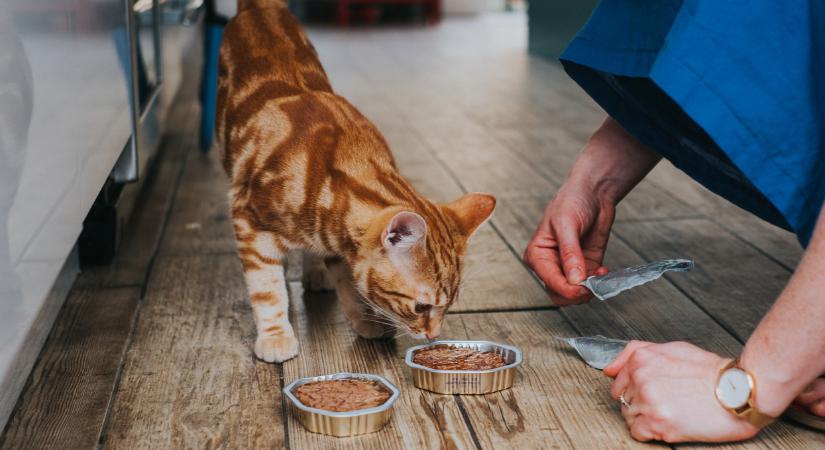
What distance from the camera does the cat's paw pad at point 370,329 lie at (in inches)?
67.6

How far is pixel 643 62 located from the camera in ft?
4.65

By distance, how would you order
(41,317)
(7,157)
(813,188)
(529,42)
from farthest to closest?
(529,42)
(41,317)
(813,188)
(7,157)

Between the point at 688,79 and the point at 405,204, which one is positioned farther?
the point at 405,204

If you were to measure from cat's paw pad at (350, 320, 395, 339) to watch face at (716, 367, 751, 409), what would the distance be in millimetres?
664

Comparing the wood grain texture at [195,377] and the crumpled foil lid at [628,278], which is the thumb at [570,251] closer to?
the crumpled foil lid at [628,278]

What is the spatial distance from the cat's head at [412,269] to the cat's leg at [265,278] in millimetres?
168

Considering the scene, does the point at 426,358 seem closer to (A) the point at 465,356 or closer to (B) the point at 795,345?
(A) the point at 465,356

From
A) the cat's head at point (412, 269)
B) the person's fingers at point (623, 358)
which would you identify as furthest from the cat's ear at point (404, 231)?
the person's fingers at point (623, 358)

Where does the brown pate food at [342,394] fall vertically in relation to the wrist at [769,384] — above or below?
below

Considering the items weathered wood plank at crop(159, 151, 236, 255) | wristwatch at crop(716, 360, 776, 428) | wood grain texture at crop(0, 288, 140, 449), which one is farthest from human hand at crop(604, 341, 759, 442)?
weathered wood plank at crop(159, 151, 236, 255)

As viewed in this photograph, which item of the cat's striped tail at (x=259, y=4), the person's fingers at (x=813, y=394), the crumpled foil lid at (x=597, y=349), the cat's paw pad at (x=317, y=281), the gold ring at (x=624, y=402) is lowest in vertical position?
the cat's paw pad at (x=317, y=281)

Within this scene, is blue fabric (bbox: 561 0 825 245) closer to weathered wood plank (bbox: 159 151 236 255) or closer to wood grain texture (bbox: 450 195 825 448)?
wood grain texture (bbox: 450 195 825 448)

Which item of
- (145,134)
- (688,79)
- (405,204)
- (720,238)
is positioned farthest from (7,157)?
(720,238)

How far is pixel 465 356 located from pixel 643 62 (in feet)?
1.80
